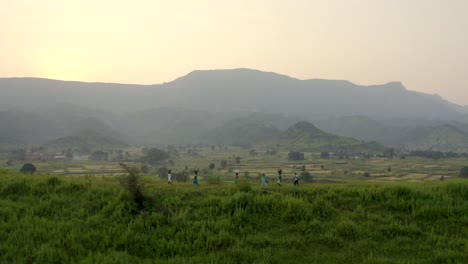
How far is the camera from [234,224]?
1404 cm

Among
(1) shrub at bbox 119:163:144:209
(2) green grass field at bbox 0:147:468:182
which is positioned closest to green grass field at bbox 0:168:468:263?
(1) shrub at bbox 119:163:144:209

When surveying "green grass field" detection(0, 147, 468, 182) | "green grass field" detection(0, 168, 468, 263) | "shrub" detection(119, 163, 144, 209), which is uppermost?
"shrub" detection(119, 163, 144, 209)

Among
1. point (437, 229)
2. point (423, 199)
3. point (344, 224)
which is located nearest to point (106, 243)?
point (344, 224)

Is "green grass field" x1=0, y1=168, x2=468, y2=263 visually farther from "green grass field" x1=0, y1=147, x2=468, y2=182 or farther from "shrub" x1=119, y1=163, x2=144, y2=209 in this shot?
"green grass field" x1=0, y1=147, x2=468, y2=182

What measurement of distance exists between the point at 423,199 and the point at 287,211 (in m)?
6.95

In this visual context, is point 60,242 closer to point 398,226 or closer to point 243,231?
point 243,231

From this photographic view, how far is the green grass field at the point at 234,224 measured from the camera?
1166 centimetres

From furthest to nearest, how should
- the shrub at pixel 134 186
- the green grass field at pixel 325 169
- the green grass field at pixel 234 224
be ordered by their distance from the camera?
the green grass field at pixel 325 169 < the shrub at pixel 134 186 < the green grass field at pixel 234 224


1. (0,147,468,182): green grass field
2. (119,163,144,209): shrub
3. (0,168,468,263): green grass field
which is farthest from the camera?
(0,147,468,182): green grass field

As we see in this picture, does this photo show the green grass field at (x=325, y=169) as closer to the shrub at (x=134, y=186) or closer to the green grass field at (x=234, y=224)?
the shrub at (x=134, y=186)

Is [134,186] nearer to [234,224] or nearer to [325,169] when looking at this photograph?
[234,224]

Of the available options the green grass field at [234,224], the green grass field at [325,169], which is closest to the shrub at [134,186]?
the green grass field at [234,224]

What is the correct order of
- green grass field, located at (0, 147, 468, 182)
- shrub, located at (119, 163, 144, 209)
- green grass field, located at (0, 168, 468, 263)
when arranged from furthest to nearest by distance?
green grass field, located at (0, 147, 468, 182)
shrub, located at (119, 163, 144, 209)
green grass field, located at (0, 168, 468, 263)

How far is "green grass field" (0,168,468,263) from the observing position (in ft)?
38.2
